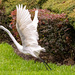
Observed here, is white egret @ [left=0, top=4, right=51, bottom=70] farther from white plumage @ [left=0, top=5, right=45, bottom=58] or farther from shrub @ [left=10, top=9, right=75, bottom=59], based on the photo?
shrub @ [left=10, top=9, right=75, bottom=59]

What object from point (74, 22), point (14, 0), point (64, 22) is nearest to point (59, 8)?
point (64, 22)

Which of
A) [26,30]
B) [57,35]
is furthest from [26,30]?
[57,35]

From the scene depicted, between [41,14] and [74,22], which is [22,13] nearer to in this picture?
[74,22]

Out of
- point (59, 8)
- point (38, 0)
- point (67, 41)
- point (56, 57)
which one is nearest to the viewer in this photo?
point (67, 41)

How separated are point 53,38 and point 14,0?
197 inches

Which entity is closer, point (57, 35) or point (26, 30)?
point (26, 30)

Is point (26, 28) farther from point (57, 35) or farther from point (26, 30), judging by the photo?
point (57, 35)

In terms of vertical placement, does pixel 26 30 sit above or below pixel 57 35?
above

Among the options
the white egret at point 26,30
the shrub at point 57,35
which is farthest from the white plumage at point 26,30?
the shrub at point 57,35

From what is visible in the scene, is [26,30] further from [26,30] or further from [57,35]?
[57,35]

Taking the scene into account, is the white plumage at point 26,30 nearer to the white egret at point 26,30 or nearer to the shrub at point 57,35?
the white egret at point 26,30

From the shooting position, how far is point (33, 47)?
4777 mm

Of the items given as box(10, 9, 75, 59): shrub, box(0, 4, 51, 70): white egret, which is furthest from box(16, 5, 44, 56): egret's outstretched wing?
box(10, 9, 75, 59): shrub

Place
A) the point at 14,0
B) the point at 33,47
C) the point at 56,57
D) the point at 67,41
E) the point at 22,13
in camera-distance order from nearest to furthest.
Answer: the point at 22,13
the point at 33,47
the point at 67,41
the point at 56,57
the point at 14,0
